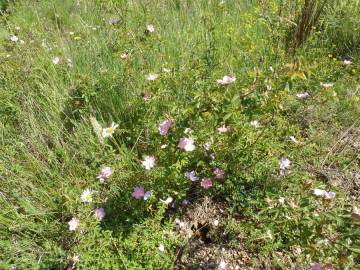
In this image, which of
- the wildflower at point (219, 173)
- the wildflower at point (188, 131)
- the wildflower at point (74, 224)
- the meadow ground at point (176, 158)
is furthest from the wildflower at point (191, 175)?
the wildflower at point (74, 224)

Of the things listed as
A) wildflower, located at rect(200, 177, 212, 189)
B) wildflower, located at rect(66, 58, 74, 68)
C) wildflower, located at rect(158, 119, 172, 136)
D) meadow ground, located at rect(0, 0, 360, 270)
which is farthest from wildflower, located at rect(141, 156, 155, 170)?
wildflower, located at rect(66, 58, 74, 68)

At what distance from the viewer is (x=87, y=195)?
1.84 meters

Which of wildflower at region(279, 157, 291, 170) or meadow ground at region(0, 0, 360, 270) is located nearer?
meadow ground at region(0, 0, 360, 270)

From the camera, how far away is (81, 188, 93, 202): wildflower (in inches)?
70.9

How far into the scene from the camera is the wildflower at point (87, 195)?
1.80 meters

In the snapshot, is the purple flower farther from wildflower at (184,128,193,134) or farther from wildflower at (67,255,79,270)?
wildflower at (67,255,79,270)

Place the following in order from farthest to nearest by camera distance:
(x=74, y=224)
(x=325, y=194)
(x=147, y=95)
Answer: (x=147, y=95) → (x=74, y=224) → (x=325, y=194)

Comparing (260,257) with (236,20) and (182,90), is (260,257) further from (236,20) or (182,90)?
(236,20)

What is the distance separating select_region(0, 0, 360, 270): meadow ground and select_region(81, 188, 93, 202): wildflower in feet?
0.06

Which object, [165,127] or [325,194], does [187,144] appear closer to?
[165,127]

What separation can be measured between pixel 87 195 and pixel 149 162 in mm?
381

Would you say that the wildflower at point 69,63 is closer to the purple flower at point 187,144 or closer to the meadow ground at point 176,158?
the meadow ground at point 176,158

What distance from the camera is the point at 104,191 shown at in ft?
6.49

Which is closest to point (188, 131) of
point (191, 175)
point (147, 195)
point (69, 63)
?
point (191, 175)
